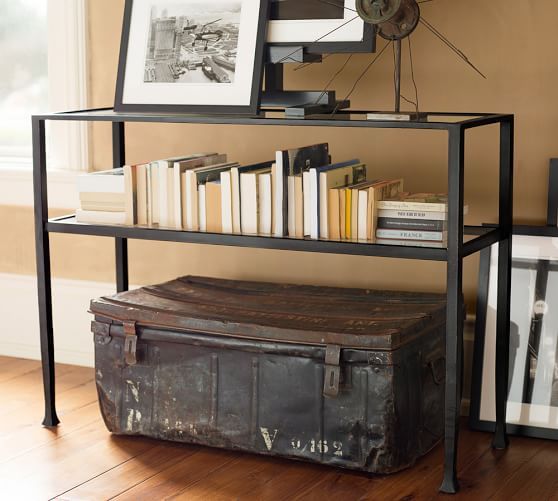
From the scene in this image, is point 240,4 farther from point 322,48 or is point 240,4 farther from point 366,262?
point 366,262

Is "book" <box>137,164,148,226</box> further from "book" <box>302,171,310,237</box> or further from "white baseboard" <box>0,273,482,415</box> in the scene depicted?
"white baseboard" <box>0,273,482,415</box>

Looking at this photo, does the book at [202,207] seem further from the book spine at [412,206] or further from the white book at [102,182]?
the book spine at [412,206]

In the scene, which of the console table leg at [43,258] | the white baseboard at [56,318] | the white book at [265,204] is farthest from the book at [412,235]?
the white baseboard at [56,318]

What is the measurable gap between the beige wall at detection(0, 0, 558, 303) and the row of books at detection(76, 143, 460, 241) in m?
0.30

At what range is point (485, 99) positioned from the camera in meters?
3.18

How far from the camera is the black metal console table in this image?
2621 mm

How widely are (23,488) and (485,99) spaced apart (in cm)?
179

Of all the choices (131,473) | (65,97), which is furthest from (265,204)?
(65,97)

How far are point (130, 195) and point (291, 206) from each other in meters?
0.51

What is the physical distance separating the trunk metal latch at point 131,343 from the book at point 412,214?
81 centimetres

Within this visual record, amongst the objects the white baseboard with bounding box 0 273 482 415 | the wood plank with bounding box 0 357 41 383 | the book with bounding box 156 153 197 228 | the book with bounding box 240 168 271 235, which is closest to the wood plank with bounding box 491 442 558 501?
the book with bounding box 240 168 271 235

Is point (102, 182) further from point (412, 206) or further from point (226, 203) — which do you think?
point (412, 206)

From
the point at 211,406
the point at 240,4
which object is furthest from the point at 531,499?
the point at 240,4

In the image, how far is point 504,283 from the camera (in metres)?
2.99
